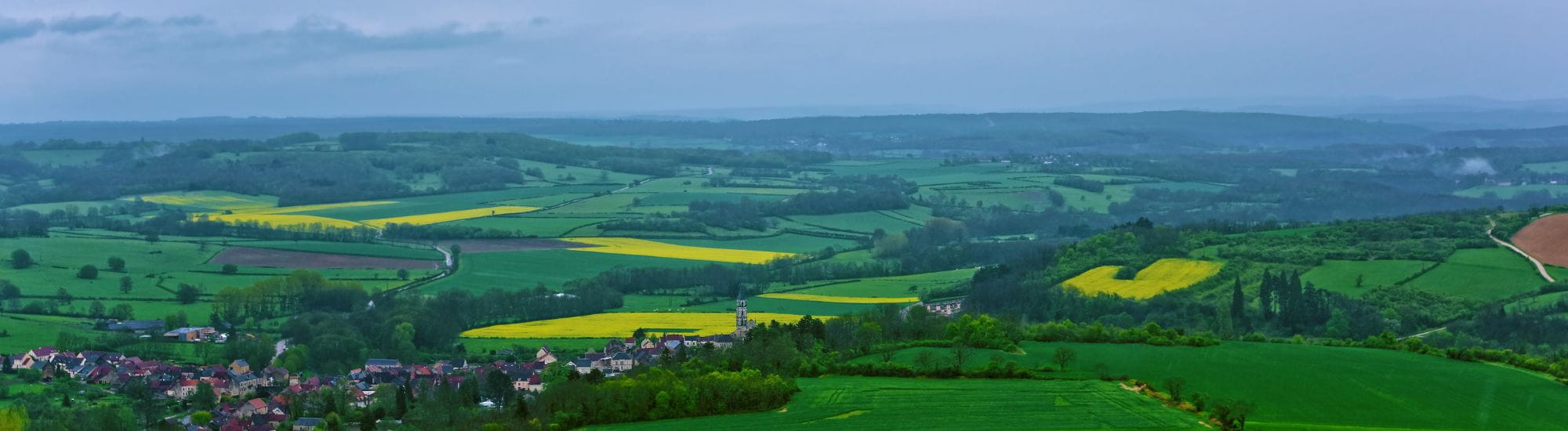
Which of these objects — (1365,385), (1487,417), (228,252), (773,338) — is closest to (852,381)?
(773,338)

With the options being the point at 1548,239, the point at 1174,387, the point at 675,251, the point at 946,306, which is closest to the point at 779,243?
the point at 675,251

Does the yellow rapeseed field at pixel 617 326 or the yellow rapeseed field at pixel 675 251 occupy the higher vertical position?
the yellow rapeseed field at pixel 617 326

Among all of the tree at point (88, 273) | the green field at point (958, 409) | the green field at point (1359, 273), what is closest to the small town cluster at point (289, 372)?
the green field at point (958, 409)

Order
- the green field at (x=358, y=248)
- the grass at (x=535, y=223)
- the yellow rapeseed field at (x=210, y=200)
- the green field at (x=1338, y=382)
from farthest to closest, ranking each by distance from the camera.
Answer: the yellow rapeseed field at (x=210, y=200) → the grass at (x=535, y=223) → the green field at (x=358, y=248) → the green field at (x=1338, y=382)

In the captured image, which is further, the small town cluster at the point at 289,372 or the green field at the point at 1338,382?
the small town cluster at the point at 289,372

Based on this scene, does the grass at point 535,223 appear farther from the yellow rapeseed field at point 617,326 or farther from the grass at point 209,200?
the yellow rapeseed field at point 617,326
